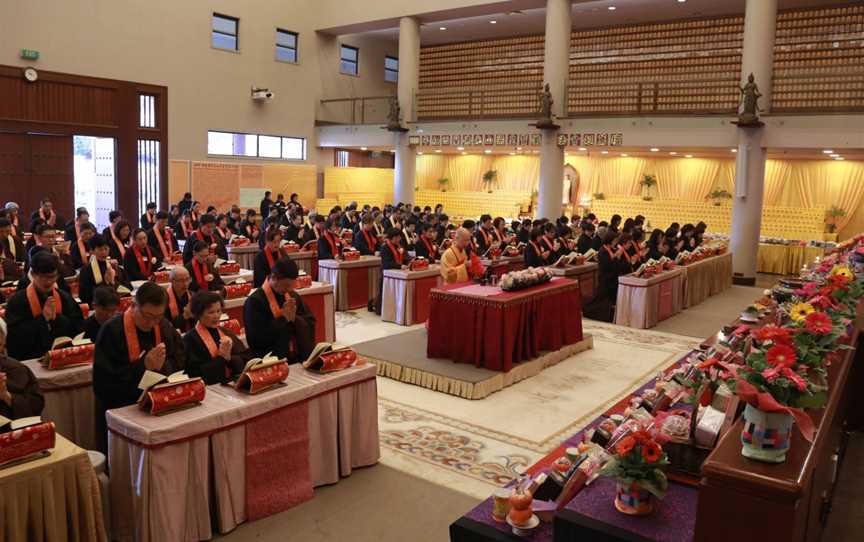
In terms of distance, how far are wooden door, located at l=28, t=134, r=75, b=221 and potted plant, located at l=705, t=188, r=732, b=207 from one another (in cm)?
1683

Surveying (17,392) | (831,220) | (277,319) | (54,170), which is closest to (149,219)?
(54,170)

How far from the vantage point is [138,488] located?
3879 mm

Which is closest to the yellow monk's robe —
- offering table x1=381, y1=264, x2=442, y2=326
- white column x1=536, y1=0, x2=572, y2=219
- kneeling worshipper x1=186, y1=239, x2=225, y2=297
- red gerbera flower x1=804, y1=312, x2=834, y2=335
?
offering table x1=381, y1=264, x2=442, y2=326

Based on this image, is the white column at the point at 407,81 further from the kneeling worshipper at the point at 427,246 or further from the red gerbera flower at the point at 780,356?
the red gerbera flower at the point at 780,356

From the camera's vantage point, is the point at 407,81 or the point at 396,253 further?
the point at 407,81

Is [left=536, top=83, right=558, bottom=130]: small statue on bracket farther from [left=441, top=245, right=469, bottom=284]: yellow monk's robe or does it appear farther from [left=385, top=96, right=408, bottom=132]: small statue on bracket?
[left=441, top=245, right=469, bottom=284]: yellow monk's robe

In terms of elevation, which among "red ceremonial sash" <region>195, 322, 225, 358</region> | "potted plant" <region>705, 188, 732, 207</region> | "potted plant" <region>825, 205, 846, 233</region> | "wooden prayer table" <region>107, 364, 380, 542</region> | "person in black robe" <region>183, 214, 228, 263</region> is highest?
"potted plant" <region>705, 188, 732, 207</region>

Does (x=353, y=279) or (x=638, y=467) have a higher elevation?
(x=638, y=467)

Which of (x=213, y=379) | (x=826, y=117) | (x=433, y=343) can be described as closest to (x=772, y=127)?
(x=826, y=117)

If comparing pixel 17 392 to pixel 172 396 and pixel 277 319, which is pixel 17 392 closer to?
pixel 172 396

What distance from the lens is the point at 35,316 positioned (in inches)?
213

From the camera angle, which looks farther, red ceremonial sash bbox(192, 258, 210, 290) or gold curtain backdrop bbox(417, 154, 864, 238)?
gold curtain backdrop bbox(417, 154, 864, 238)

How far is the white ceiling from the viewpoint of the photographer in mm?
18406

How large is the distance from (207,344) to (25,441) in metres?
1.51
